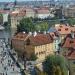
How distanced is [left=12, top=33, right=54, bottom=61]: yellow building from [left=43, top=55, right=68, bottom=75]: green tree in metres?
7.90

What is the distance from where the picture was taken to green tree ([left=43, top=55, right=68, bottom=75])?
21.2 meters

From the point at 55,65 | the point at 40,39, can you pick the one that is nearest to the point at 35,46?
the point at 40,39

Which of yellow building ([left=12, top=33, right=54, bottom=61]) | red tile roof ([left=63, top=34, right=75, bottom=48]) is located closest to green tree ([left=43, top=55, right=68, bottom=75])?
red tile roof ([left=63, top=34, right=75, bottom=48])

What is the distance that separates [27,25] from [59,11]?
123 ft

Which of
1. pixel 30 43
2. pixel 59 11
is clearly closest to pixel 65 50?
pixel 30 43

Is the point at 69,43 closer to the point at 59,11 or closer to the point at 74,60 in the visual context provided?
the point at 74,60

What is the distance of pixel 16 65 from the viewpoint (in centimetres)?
2814

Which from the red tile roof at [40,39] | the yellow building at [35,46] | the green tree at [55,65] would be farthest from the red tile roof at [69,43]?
the green tree at [55,65]

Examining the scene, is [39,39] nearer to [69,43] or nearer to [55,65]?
[69,43]

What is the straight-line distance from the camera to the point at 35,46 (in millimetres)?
32688

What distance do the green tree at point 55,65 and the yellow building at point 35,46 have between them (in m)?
7.90

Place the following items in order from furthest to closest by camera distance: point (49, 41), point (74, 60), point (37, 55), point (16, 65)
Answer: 1. point (49, 41)
2. point (37, 55)
3. point (16, 65)
4. point (74, 60)

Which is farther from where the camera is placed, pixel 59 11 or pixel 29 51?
pixel 59 11

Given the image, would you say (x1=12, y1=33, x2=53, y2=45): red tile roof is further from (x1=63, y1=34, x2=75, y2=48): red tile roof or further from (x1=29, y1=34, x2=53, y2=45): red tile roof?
(x1=63, y1=34, x2=75, y2=48): red tile roof
